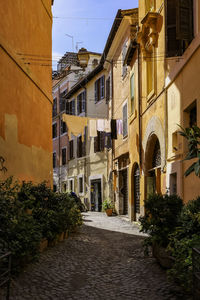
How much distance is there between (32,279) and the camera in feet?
22.2

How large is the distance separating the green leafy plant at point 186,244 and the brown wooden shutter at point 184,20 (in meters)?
4.41

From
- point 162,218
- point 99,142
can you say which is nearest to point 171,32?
point 162,218

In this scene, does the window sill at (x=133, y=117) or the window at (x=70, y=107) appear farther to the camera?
the window at (x=70, y=107)

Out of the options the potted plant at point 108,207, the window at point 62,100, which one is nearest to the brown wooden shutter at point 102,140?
the potted plant at point 108,207

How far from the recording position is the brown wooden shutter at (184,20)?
9625mm

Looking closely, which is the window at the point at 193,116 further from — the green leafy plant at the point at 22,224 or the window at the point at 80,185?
the window at the point at 80,185

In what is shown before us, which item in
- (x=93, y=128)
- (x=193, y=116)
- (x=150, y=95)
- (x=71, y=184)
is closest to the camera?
(x=193, y=116)

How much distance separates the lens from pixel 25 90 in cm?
1190

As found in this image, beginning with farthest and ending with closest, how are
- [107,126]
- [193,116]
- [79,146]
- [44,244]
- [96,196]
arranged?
[79,146], [96,196], [107,126], [193,116], [44,244]

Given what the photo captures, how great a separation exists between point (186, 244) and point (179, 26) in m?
5.61

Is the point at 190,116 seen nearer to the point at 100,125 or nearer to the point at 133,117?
the point at 133,117

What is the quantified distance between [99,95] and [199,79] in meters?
17.9

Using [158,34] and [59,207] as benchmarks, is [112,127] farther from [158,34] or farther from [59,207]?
[59,207]

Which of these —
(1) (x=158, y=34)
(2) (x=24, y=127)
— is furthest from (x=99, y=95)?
(2) (x=24, y=127)
